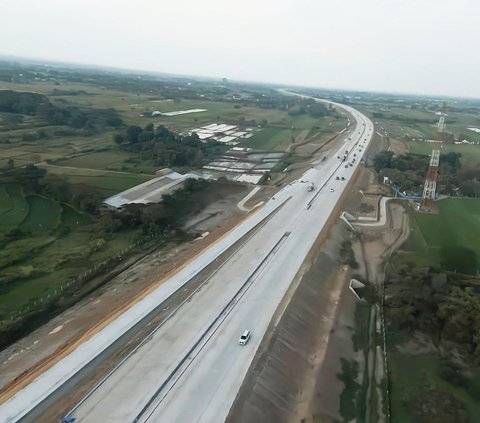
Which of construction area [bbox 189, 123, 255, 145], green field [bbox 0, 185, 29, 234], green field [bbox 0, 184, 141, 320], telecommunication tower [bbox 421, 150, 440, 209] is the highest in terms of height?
telecommunication tower [bbox 421, 150, 440, 209]

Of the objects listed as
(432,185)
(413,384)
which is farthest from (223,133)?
(413,384)

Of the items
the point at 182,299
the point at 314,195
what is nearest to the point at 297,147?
the point at 314,195

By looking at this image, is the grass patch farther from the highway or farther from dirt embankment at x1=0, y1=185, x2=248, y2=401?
the highway

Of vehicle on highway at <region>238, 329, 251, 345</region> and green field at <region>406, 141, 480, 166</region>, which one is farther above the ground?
vehicle on highway at <region>238, 329, 251, 345</region>

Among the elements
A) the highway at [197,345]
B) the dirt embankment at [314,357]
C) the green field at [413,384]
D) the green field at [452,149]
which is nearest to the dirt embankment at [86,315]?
the highway at [197,345]

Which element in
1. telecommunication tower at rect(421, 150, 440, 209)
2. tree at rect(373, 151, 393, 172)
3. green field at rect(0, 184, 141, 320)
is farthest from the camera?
tree at rect(373, 151, 393, 172)

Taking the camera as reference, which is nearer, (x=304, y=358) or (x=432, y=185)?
(x=304, y=358)

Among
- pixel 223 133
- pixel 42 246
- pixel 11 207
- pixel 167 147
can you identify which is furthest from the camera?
pixel 223 133

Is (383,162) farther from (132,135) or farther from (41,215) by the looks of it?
(41,215)

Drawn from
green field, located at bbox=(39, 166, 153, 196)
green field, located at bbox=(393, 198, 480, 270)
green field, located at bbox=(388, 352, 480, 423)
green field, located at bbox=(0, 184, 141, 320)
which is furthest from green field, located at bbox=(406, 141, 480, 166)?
green field, located at bbox=(0, 184, 141, 320)
